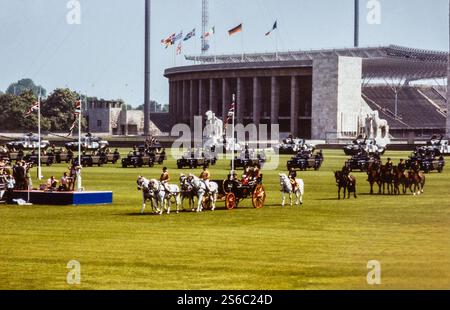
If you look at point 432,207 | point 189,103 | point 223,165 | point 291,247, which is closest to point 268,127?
point 189,103

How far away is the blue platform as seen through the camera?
42.5 metres

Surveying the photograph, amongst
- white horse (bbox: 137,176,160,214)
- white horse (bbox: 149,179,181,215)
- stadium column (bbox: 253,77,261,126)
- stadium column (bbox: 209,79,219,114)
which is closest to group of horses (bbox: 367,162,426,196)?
white horse (bbox: 149,179,181,215)

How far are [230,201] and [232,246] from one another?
12.2 metres

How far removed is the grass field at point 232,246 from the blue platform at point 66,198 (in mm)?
936

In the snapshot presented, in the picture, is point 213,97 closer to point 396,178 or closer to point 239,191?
point 396,178

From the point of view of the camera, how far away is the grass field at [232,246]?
2256 cm

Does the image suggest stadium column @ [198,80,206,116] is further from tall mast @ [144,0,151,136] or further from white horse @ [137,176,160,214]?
white horse @ [137,176,160,214]

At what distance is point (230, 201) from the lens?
4062 centimetres

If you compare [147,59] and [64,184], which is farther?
[147,59]

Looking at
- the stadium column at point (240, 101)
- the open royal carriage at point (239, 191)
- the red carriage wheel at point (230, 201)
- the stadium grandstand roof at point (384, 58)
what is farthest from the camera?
the stadium column at point (240, 101)

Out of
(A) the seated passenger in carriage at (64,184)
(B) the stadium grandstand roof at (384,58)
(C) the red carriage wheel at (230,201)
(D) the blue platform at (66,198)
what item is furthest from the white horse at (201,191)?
(B) the stadium grandstand roof at (384,58)

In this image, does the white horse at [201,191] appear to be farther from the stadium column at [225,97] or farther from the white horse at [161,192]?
the stadium column at [225,97]

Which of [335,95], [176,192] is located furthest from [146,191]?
[335,95]

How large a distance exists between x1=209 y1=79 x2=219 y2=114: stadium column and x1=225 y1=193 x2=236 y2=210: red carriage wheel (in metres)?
148
